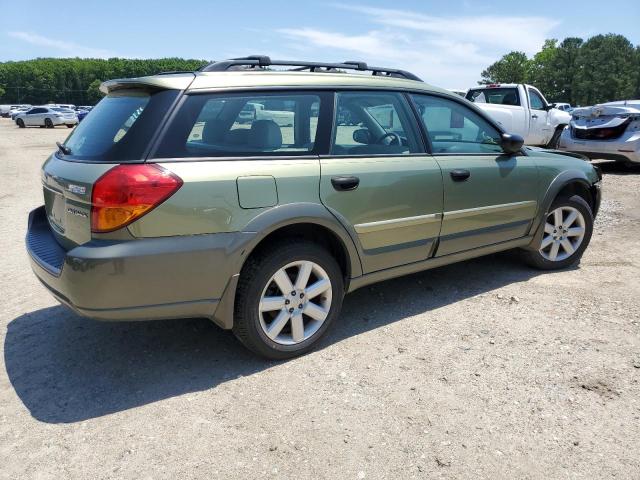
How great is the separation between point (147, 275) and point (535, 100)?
12606mm

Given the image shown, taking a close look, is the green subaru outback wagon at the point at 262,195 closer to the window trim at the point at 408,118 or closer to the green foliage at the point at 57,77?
the window trim at the point at 408,118

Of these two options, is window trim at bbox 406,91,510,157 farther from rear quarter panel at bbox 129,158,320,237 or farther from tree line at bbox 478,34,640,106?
tree line at bbox 478,34,640,106

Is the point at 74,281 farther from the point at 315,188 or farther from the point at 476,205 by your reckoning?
the point at 476,205

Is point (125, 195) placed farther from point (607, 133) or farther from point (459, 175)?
point (607, 133)

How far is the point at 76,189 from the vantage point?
2.83 m

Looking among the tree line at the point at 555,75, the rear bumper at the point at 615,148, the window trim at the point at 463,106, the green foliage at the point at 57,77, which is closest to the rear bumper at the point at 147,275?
the window trim at the point at 463,106

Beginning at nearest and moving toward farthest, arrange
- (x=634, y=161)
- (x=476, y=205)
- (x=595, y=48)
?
(x=476, y=205)
(x=634, y=161)
(x=595, y=48)

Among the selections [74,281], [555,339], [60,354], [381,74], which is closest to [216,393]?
[74,281]

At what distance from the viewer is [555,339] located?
11.6 feet

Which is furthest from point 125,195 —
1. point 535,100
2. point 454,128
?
point 535,100

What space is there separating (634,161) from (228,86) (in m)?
9.58

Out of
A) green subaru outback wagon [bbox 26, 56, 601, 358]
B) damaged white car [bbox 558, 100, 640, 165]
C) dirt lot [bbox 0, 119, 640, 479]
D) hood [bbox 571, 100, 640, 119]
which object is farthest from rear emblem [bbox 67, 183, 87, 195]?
hood [bbox 571, 100, 640, 119]

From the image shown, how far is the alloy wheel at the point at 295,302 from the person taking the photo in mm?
3176

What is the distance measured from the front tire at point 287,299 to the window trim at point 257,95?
21.5 inches
